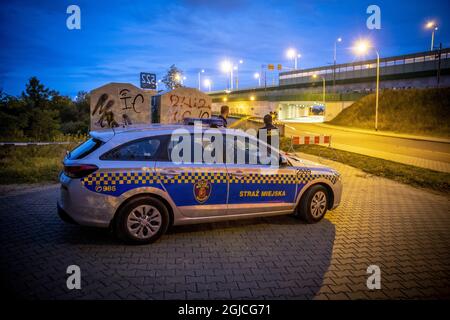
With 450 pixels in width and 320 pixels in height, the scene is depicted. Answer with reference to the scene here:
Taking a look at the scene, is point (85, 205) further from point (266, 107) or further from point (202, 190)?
point (266, 107)

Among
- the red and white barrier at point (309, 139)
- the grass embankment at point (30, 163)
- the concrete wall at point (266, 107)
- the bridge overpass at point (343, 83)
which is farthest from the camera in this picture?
the bridge overpass at point (343, 83)

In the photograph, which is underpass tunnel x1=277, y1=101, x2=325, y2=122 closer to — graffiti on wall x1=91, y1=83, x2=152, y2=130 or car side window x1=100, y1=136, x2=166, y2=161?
graffiti on wall x1=91, y1=83, x2=152, y2=130

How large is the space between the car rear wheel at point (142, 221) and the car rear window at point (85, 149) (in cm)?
90

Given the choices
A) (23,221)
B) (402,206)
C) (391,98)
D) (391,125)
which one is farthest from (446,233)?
(391,98)

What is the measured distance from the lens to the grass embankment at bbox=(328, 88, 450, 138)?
99.2 ft

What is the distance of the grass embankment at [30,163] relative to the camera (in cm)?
804

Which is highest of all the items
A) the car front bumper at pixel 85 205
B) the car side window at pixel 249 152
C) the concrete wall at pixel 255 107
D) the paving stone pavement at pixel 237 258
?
the concrete wall at pixel 255 107

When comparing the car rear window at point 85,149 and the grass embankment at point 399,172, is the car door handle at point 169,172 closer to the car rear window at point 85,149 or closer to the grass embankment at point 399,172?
the car rear window at point 85,149

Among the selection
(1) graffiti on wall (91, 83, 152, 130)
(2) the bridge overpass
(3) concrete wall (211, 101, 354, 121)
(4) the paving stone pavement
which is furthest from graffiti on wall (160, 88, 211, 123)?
(2) the bridge overpass

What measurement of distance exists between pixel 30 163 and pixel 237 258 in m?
8.07

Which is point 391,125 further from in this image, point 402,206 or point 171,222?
point 171,222

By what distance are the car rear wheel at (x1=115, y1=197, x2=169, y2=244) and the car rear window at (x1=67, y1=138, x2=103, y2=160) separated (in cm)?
90

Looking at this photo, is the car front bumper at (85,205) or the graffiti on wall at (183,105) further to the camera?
the graffiti on wall at (183,105)

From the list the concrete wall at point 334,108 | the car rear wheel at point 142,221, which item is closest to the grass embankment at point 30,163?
the car rear wheel at point 142,221
